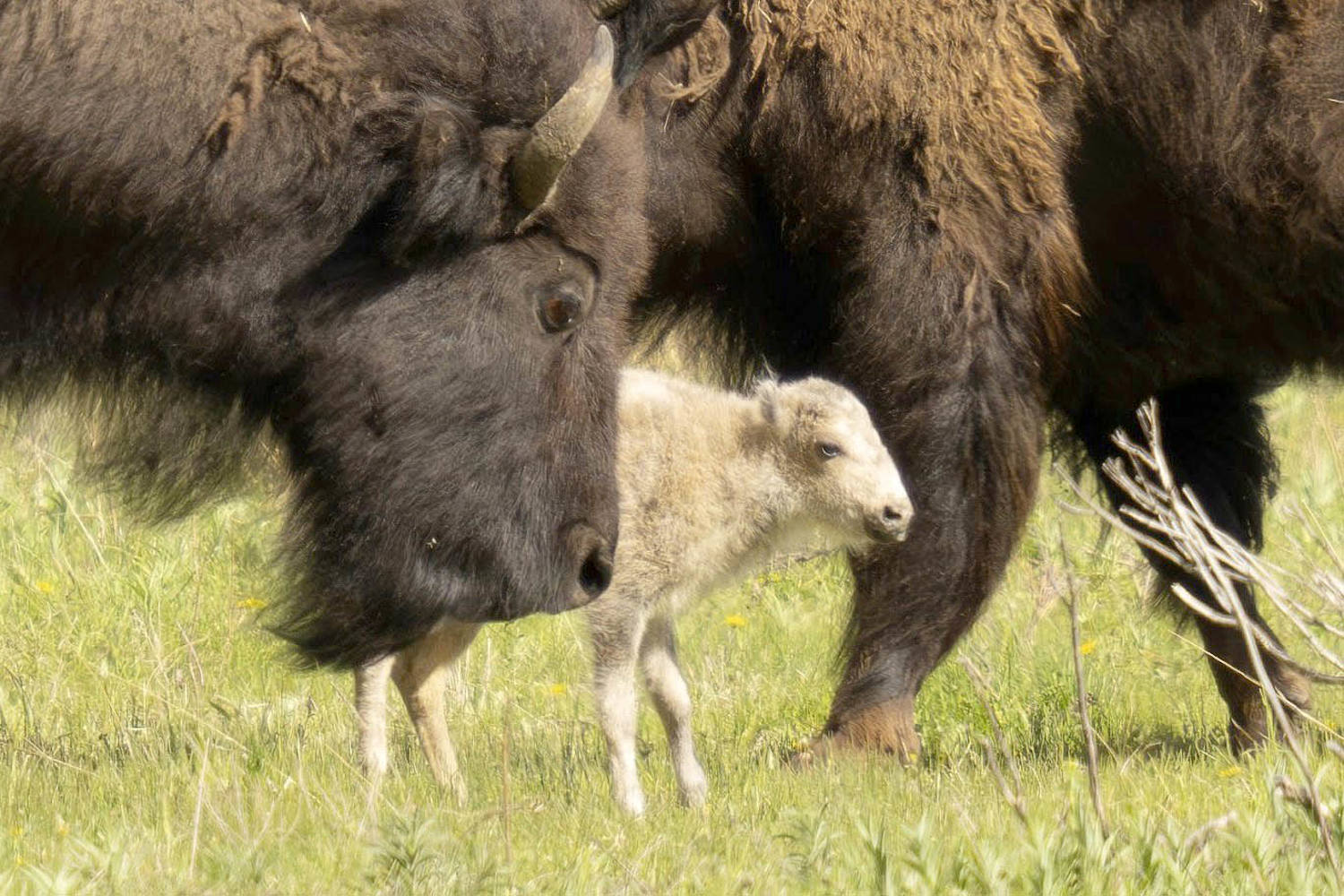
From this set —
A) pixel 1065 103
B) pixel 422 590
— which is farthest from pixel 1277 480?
pixel 422 590

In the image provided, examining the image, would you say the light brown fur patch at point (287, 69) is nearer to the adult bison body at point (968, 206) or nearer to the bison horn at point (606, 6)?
the bison horn at point (606, 6)

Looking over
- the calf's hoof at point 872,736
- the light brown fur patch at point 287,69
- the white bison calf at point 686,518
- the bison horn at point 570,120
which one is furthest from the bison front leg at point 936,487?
the light brown fur patch at point 287,69

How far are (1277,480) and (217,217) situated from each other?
3.90 metres

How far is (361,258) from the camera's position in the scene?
4.12 meters

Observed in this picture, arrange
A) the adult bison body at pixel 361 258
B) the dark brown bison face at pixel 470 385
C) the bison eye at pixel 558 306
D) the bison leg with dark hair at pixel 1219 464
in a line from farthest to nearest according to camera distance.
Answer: the bison leg with dark hair at pixel 1219 464 < the bison eye at pixel 558 306 < the dark brown bison face at pixel 470 385 < the adult bison body at pixel 361 258

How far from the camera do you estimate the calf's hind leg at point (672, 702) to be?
4.86m

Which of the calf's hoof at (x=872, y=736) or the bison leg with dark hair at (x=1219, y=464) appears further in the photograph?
the bison leg with dark hair at (x=1219, y=464)

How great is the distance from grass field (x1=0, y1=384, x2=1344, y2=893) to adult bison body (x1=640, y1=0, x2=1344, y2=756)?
622mm

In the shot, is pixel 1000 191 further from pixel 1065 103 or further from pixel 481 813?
pixel 481 813

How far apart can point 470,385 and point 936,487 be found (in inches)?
59.9

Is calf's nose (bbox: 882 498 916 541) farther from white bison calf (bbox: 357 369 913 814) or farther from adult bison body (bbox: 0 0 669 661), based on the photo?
adult bison body (bbox: 0 0 669 661)

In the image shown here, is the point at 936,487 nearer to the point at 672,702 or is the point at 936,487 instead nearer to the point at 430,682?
the point at 672,702

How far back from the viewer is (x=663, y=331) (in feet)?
18.3

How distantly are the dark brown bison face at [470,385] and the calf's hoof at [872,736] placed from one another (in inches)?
42.4
